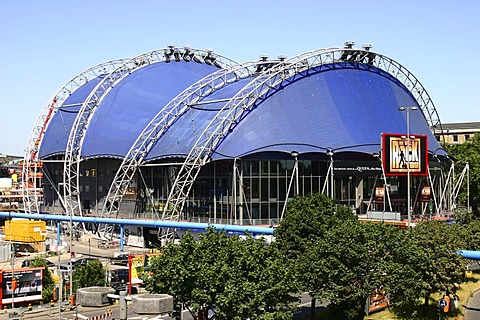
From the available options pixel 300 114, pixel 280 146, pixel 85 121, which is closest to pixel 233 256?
pixel 280 146

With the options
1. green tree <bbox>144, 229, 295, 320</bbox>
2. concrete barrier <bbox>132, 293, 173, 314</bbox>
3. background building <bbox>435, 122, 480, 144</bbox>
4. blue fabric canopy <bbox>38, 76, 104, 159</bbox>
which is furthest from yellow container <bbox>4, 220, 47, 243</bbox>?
background building <bbox>435, 122, 480, 144</bbox>

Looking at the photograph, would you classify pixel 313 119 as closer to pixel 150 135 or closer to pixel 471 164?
pixel 150 135

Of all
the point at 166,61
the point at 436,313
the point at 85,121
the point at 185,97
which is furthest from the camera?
the point at 166,61

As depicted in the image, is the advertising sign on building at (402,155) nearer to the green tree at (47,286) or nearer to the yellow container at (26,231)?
the green tree at (47,286)

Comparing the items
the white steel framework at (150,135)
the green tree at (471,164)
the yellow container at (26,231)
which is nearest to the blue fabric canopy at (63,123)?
the white steel framework at (150,135)

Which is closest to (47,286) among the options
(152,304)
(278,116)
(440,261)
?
(440,261)

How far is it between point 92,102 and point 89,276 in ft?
192

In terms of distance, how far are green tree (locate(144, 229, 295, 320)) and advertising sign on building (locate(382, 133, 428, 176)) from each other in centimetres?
4865

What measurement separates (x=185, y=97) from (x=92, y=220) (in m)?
22.4

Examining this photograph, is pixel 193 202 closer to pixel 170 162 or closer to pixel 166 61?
pixel 170 162

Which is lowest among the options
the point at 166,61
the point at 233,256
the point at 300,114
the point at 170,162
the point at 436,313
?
the point at 436,313

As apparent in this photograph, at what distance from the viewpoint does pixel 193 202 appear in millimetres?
85062

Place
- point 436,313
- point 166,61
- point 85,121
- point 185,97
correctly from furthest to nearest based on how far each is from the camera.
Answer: point 166,61
point 85,121
point 185,97
point 436,313

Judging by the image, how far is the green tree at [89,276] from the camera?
53.2 m
